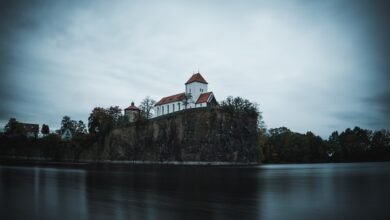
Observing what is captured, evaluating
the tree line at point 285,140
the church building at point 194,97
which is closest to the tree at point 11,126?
the tree line at point 285,140

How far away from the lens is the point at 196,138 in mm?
63438

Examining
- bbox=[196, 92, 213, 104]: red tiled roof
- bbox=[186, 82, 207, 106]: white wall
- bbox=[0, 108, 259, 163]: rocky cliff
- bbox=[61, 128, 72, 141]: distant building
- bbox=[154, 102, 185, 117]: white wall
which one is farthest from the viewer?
bbox=[61, 128, 72, 141]: distant building

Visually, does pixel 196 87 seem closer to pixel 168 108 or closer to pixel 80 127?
pixel 168 108

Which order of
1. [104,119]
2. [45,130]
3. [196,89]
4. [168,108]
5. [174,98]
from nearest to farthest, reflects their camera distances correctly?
[196,89]
[174,98]
[168,108]
[104,119]
[45,130]

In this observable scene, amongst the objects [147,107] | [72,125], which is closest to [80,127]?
[72,125]

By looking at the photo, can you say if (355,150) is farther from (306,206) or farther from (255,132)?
(306,206)

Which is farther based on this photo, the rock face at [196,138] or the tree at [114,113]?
the tree at [114,113]

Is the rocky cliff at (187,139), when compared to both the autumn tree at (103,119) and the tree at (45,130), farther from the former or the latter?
the tree at (45,130)

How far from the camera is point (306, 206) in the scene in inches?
424

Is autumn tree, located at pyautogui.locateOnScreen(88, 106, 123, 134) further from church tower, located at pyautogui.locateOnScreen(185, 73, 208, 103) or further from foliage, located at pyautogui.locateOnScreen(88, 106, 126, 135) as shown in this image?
church tower, located at pyautogui.locateOnScreen(185, 73, 208, 103)

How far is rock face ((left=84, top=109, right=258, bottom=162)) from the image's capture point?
62.3 meters

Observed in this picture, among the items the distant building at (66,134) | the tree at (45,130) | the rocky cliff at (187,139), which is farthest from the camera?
the tree at (45,130)

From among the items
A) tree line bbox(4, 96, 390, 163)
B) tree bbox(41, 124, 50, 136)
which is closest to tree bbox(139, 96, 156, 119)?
tree line bbox(4, 96, 390, 163)

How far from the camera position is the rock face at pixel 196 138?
62281 mm
